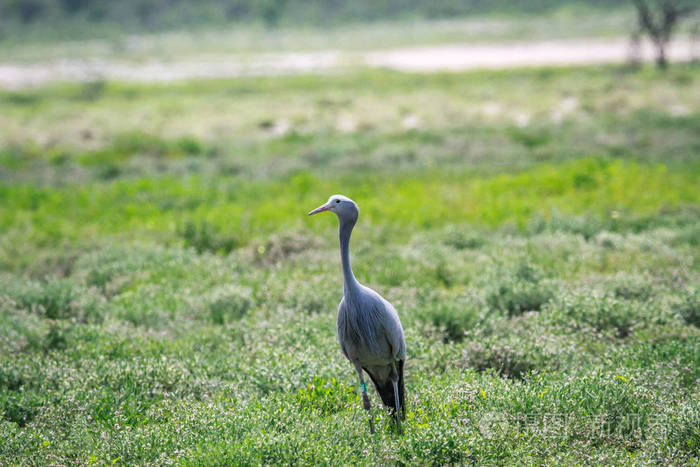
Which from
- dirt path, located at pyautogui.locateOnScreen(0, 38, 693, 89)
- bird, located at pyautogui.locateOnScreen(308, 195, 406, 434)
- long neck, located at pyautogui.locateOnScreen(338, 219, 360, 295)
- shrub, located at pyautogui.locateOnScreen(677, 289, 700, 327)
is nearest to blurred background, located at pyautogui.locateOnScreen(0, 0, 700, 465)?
shrub, located at pyautogui.locateOnScreen(677, 289, 700, 327)

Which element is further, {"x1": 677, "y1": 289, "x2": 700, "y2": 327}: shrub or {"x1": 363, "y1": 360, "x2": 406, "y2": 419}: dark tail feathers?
{"x1": 677, "y1": 289, "x2": 700, "y2": 327}: shrub

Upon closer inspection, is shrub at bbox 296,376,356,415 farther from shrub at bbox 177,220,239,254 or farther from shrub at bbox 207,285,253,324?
shrub at bbox 177,220,239,254

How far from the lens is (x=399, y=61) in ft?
157

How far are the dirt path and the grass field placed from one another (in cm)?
2349

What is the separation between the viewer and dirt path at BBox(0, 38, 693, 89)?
136 feet

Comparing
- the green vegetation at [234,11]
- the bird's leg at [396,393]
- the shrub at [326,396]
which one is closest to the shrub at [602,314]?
the bird's leg at [396,393]

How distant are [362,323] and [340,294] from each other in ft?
10.8

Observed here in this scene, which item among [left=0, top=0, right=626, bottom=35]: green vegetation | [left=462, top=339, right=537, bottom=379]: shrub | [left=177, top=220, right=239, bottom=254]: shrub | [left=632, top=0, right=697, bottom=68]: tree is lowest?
[left=177, top=220, right=239, bottom=254]: shrub

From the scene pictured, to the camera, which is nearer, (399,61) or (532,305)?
(532,305)

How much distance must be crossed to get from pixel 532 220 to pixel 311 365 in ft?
20.7

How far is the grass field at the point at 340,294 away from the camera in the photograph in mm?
5129

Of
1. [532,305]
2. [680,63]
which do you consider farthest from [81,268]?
[680,63]

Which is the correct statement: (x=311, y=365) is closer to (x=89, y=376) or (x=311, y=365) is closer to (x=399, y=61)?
(x=89, y=376)

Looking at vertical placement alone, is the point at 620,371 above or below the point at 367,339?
below
